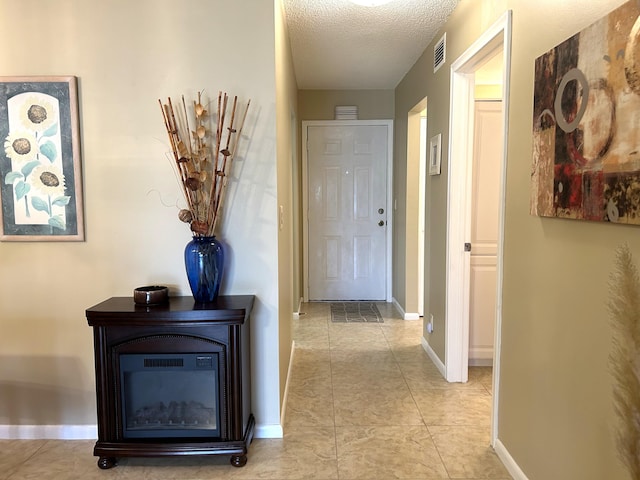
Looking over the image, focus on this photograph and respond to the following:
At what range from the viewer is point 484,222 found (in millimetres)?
2934

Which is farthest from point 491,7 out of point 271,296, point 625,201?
point 271,296

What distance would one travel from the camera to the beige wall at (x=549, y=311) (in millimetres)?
1284

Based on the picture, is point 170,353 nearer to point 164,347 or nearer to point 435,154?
point 164,347

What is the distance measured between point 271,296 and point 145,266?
65 cm

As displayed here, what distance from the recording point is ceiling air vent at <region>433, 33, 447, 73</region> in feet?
9.30

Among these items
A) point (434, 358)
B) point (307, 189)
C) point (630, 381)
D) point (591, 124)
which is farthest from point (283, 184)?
point (307, 189)

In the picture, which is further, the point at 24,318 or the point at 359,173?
the point at 359,173

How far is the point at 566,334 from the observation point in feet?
4.78

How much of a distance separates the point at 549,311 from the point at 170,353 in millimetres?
1560

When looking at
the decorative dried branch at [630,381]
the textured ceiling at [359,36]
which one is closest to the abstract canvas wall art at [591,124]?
the decorative dried branch at [630,381]

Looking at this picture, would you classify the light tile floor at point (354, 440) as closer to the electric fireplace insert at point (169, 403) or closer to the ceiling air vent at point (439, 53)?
the electric fireplace insert at point (169, 403)

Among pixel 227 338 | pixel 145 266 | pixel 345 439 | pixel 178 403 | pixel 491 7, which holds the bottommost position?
pixel 345 439

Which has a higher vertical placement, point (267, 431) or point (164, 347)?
point (164, 347)

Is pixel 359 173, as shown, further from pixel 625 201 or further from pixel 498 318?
pixel 625 201
